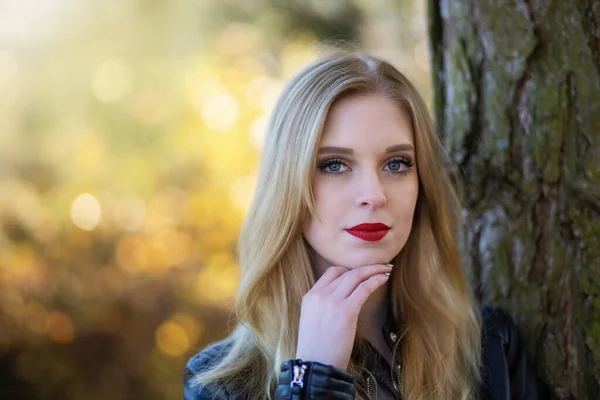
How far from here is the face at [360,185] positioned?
69.7 inches

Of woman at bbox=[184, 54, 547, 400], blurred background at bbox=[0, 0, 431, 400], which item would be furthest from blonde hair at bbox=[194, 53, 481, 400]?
blurred background at bbox=[0, 0, 431, 400]

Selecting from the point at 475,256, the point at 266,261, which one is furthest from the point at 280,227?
the point at 475,256

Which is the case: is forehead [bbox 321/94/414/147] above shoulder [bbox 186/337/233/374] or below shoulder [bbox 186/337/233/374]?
above

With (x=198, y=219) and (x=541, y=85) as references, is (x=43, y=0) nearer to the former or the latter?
(x=198, y=219)

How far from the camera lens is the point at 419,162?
195 centimetres

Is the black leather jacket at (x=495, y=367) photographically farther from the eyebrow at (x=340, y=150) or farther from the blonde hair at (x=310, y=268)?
the eyebrow at (x=340, y=150)

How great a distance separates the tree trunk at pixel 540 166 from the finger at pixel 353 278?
483mm

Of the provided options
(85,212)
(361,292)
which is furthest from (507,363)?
(85,212)

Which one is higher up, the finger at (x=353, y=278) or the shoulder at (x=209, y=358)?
the finger at (x=353, y=278)

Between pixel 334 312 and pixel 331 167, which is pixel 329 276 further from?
pixel 331 167

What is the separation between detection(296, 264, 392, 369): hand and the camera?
1722 mm

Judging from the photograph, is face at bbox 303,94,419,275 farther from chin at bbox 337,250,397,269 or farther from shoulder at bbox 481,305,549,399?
shoulder at bbox 481,305,549,399

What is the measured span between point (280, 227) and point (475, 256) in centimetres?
67

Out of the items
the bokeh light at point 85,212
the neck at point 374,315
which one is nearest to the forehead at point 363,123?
the neck at point 374,315
